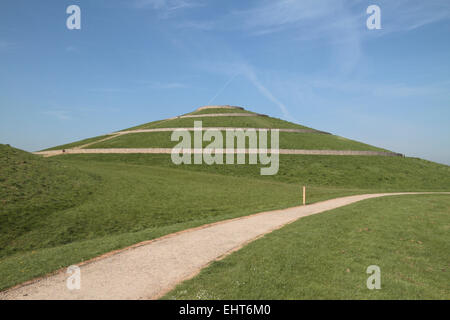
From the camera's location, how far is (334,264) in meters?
7.64

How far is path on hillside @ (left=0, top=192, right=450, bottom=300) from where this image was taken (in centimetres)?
619

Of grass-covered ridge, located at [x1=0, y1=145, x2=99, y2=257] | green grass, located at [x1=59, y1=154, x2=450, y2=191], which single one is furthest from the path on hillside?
green grass, located at [x1=59, y1=154, x2=450, y2=191]

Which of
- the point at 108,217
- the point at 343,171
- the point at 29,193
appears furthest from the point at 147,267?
the point at 343,171

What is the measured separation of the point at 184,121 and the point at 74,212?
208ft

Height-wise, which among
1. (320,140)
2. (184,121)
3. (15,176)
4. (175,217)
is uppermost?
(184,121)

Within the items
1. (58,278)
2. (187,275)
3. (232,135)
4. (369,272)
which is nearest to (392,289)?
(369,272)

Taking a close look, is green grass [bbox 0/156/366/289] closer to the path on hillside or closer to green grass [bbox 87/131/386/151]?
the path on hillside

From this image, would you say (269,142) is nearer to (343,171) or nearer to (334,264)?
(343,171)

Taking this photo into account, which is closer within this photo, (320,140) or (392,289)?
(392,289)

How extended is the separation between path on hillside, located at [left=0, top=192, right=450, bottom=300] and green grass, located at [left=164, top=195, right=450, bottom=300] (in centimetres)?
64

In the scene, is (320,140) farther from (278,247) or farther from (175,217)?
(278,247)

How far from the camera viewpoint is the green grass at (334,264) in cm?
609

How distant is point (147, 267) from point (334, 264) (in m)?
5.47

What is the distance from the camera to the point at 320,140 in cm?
6475
